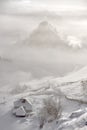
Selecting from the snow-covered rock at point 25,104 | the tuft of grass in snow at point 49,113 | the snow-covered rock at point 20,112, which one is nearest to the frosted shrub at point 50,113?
the tuft of grass in snow at point 49,113

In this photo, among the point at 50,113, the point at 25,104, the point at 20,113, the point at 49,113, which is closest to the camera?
the point at 49,113

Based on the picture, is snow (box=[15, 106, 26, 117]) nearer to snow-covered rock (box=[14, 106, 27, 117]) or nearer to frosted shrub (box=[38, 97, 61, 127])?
snow-covered rock (box=[14, 106, 27, 117])

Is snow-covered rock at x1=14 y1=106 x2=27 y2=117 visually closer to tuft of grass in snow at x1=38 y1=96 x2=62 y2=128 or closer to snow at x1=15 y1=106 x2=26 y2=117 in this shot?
snow at x1=15 y1=106 x2=26 y2=117

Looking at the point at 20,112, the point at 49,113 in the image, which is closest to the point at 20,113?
the point at 20,112

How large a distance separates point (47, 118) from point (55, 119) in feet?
5.55

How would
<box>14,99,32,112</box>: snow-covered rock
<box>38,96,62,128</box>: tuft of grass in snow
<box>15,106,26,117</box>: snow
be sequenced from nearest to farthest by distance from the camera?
<box>38,96,62,128</box>: tuft of grass in snow → <box>15,106,26,117</box>: snow → <box>14,99,32,112</box>: snow-covered rock

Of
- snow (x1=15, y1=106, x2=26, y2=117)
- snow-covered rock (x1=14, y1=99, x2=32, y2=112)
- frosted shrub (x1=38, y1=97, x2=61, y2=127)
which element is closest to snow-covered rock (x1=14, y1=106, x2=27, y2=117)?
snow (x1=15, y1=106, x2=26, y2=117)

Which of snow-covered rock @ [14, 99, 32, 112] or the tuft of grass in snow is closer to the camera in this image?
the tuft of grass in snow

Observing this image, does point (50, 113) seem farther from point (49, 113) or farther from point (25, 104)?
point (25, 104)

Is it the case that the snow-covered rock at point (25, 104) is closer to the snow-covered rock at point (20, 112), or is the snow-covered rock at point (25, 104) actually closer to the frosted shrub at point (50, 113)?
the snow-covered rock at point (20, 112)

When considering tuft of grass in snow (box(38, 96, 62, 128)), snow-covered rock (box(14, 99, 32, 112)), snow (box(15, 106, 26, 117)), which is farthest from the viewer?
snow-covered rock (box(14, 99, 32, 112))

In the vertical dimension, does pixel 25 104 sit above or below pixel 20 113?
above

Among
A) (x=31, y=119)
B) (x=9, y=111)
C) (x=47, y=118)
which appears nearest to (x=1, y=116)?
(x=9, y=111)

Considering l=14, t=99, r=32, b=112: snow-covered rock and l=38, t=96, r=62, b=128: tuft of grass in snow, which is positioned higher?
l=14, t=99, r=32, b=112: snow-covered rock
